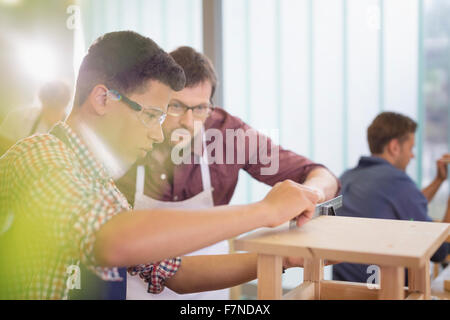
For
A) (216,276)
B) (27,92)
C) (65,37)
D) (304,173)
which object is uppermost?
(65,37)

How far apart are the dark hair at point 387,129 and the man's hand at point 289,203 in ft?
5.16

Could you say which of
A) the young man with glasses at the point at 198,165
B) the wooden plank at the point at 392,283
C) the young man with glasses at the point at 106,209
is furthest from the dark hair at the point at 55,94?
the wooden plank at the point at 392,283

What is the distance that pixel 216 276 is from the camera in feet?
3.70

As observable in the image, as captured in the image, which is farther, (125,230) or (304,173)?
(304,173)

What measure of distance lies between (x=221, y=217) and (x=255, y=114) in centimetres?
211

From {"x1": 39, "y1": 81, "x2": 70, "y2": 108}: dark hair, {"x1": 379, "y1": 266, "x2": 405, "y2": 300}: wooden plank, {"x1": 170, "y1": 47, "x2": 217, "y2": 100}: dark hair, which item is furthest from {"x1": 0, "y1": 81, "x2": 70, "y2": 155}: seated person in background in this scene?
{"x1": 379, "y1": 266, "x2": 405, "y2": 300}: wooden plank

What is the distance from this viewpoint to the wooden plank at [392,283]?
0.72 metres

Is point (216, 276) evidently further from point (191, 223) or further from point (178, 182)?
point (178, 182)

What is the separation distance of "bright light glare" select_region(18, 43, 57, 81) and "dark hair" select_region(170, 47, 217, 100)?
955 millimetres

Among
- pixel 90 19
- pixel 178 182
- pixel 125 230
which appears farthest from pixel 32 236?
pixel 90 19

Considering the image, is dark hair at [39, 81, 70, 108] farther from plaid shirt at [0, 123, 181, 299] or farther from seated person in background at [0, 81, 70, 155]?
plaid shirt at [0, 123, 181, 299]

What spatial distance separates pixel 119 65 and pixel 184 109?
0.64 meters

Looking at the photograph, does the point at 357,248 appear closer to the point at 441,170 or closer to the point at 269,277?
the point at 269,277

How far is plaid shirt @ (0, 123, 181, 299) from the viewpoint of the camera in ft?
2.46
